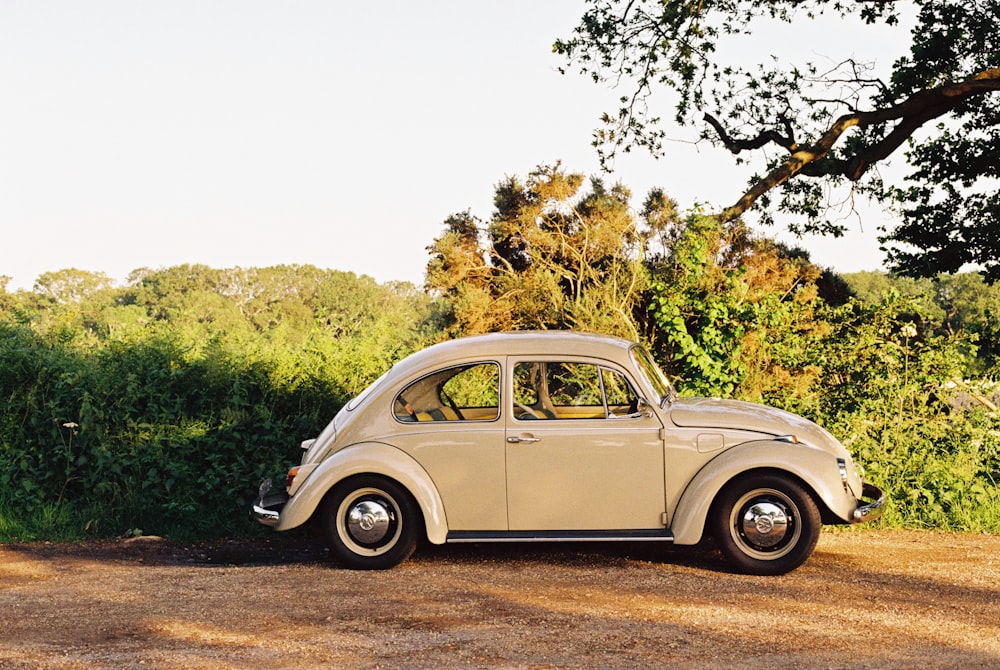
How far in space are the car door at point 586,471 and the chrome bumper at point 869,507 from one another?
4.56ft

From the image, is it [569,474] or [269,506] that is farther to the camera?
[269,506]

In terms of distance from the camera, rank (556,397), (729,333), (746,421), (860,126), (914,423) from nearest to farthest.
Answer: (746,421), (556,397), (914,423), (729,333), (860,126)

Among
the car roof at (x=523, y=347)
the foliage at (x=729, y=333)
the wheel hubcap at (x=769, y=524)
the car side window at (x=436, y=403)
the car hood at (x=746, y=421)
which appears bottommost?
the wheel hubcap at (x=769, y=524)

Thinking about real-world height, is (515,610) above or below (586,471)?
below

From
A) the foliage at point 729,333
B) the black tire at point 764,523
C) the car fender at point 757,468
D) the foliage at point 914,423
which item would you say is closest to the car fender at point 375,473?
the car fender at point 757,468

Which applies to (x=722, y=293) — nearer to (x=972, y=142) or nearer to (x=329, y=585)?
(x=329, y=585)

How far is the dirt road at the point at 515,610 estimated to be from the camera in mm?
5648

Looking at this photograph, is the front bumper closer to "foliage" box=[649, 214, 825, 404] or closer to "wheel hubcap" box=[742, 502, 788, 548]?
"wheel hubcap" box=[742, 502, 788, 548]

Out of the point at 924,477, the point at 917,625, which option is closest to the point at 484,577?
the point at 917,625

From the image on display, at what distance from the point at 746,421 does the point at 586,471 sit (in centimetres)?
124

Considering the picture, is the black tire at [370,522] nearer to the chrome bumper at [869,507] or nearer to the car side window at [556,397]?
the car side window at [556,397]

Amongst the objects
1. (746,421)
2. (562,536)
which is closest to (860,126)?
(746,421)

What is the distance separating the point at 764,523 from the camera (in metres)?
7.68

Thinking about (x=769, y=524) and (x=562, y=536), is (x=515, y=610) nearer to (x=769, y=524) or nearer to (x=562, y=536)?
(x=562, y=536)
